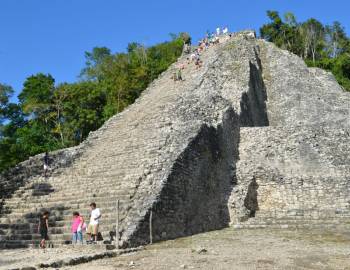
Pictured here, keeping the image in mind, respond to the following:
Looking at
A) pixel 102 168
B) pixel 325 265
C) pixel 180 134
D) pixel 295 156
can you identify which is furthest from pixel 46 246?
pixel 295 156

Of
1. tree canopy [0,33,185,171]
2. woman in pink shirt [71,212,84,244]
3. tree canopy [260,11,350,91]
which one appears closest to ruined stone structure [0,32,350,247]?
woman in pink shirt [71,212,84,244]

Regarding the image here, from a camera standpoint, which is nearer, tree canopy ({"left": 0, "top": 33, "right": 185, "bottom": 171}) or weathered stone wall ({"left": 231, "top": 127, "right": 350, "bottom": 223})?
weathered stone wall ({"left": 231, "top": 127, "right": 350, "bottom": 223})

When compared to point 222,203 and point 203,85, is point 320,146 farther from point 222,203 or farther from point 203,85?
point 203,85

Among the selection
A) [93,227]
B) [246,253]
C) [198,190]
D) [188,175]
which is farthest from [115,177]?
[246,253]

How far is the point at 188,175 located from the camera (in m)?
14.0

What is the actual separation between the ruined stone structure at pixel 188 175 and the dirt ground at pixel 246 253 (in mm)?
A: 1182

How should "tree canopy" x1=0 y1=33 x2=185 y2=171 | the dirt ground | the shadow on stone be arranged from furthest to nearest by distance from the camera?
"tree canopy" x1=0 y1=33 x2=185 y2=171 → the shadow on stone → the dirt ground

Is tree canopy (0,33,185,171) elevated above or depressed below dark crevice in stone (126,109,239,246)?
above

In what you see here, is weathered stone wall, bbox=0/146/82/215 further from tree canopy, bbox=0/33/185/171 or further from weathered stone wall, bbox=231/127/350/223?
tree canopy, bbox=0/33/185/171

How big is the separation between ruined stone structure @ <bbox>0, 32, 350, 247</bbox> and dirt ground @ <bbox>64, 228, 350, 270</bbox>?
1182 mm

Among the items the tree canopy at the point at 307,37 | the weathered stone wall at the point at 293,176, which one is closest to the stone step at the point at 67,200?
the weathered stone wall at the point at 293,176

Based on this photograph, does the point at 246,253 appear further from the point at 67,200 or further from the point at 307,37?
the point at 307,37

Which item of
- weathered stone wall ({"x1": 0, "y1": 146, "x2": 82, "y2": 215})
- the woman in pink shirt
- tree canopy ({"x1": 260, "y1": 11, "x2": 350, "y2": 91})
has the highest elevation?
tree canopy ({"x1": 260, "y1": 11, "x2": 350, "y2": 91})

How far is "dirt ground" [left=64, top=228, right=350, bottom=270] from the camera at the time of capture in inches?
330
